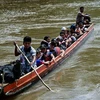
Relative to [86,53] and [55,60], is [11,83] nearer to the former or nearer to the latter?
[55,60]

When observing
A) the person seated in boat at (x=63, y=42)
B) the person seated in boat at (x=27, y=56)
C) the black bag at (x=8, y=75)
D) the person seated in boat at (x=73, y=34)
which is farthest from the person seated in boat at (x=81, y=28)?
the black bag at (x=8, y=75)

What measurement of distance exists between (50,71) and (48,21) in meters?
11.8

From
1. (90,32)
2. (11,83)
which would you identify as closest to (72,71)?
(11,83)

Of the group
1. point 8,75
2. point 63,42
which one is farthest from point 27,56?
point 63,42

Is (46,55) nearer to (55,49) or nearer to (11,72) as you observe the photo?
(55,49)

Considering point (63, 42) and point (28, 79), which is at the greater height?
point (63, 42)

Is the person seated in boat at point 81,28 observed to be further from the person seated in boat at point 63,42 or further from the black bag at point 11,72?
the black bag at point 11,72

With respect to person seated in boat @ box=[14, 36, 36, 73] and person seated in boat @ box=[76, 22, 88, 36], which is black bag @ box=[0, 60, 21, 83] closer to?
person seated in boat @ box=[14, 36, 36, 73]

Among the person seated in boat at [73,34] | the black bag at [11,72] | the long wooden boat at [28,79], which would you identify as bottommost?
the long wooden boat at [28,79]

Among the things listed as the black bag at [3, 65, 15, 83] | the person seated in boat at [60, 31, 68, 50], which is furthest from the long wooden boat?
the person seated in boat at [60, 31, 68, 50]

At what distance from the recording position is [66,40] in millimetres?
13484

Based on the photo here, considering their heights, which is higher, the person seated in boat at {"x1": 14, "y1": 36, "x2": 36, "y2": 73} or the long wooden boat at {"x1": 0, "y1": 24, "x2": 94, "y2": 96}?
the person seated in boat at {"x1": 14, "y1": 36, "x2": 36, "y2": 73}

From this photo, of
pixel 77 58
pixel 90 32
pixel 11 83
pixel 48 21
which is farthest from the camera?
pixel 48 21

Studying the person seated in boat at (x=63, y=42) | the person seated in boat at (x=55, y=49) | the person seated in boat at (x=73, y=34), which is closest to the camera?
the person seated in boat at (x=55, y=49)
